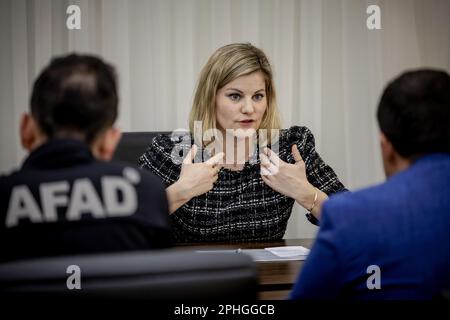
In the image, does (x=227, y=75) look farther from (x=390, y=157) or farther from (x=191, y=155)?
(x=390, y=157)

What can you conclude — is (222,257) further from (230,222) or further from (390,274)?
(230,222)

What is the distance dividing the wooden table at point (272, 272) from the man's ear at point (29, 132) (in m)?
0.57

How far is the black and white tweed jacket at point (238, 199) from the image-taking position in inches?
77.4

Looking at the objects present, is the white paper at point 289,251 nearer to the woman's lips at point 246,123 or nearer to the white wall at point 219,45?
the woman's lips at point 246,123

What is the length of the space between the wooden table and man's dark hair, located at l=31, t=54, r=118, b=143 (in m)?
0.53

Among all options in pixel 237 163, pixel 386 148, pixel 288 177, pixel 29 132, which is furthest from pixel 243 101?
pixel 29 132

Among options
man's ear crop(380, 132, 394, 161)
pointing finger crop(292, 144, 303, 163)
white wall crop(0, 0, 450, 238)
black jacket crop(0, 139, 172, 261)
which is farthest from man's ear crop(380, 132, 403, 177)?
white wall crop(0, 0, 450, 238)

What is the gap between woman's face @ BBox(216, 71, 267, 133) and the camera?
81.6 inches

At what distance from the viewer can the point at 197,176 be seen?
1953 mm

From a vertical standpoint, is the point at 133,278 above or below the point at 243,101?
below

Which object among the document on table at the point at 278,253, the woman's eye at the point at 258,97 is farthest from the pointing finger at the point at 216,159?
the document on table at the point at 278,253

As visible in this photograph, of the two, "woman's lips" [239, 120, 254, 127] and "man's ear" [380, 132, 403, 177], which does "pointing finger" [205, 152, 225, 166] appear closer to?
"woman's lips" [239, 120, 254, 127]

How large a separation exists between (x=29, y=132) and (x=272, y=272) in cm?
70

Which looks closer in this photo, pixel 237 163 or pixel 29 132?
pixel 29 132
